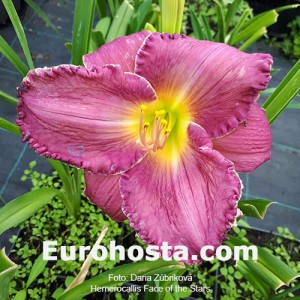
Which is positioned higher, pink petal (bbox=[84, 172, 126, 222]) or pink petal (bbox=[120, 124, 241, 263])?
pink petal (bbox=[120, 124, 241, 263])

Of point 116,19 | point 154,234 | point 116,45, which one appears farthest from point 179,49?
point 116,19

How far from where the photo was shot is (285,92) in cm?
84

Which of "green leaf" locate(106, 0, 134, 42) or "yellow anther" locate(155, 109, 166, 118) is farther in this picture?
"green leaf" locate(106, 0, 134, 42)

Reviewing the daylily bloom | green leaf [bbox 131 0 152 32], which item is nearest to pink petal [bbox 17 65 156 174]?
the daylily bloom

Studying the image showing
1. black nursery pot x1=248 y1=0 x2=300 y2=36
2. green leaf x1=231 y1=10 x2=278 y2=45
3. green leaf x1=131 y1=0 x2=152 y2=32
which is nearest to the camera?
green leaf x1=131 y1=0 x2=152 y2=32

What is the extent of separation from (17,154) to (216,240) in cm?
127

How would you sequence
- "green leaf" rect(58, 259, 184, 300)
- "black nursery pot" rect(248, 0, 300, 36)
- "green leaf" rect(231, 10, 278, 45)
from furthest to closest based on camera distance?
"black nursery pot" rect(248, 0, 300, 36), "green leaf" rect(231, 10, 278, 45), "green leaf" rect(58, 259, 184, 300)

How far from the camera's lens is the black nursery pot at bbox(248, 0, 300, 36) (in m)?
2.42

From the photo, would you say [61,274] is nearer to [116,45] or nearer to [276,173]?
[116,45]

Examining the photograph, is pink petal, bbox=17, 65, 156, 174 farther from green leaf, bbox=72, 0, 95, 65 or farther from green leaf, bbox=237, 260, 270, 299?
green leaf, bbox=237, 260, 270, 299

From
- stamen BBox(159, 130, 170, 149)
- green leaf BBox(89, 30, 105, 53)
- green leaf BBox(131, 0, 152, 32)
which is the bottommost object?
green leaf BBox(89, 30, 105, 53)

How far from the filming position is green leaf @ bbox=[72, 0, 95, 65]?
87 centimetres

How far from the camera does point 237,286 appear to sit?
1.32 metres

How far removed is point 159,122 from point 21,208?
0.43 metres
